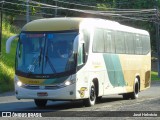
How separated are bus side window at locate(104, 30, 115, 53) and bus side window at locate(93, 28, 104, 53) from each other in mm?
582

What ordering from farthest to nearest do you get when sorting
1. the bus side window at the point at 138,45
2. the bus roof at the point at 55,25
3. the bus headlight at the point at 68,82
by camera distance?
the bus side window at the point at 138,45, the bus roof at the point at 55,25, the bus headlight at the point at 68,82

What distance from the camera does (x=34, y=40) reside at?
67.6ft

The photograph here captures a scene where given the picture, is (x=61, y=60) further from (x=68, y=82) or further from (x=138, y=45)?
(x=138, y=45)

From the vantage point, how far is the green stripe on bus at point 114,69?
78.2 feet

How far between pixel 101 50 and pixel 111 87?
2.27m

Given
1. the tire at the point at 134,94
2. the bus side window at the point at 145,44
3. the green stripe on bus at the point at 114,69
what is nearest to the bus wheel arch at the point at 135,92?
the tire at the point at 134,94

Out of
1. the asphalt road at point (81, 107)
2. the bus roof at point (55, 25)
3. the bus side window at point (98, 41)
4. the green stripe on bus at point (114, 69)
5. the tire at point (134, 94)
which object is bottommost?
the tire at point (134, 94)

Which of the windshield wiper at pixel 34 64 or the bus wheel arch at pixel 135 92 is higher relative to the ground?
the windshield wiper at pixel 34 64

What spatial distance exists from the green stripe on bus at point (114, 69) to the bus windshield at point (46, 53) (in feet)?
11.1

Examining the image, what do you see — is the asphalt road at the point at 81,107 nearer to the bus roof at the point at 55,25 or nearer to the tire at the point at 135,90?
the bus roof at the point at 55,25

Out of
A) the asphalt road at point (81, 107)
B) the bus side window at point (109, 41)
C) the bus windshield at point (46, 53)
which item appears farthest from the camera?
the bus side window at point (109, 41)

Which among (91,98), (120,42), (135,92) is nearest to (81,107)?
(91,98)

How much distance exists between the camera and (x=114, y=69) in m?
24.9

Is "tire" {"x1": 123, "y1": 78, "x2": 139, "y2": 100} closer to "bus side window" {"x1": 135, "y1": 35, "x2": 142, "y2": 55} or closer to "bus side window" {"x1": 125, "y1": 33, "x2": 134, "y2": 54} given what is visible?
"bus side window" {"x1": 135, "y1": 35, "x2": 142, "y2": 55}
